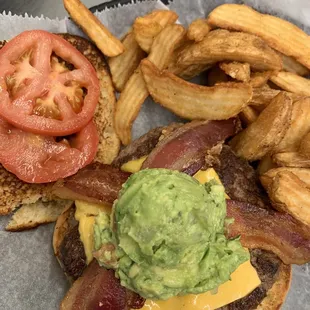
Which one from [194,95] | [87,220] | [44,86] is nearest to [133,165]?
[87,220]

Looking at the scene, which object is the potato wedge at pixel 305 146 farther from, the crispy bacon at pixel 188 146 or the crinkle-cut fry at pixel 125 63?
the crinkle-cut fry at pixel 125 63

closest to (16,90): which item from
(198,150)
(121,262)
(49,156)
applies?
(49,156)

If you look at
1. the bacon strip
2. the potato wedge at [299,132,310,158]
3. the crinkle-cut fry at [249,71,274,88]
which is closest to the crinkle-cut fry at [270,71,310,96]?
the crinkle-cut fry at [249,71,274,88]

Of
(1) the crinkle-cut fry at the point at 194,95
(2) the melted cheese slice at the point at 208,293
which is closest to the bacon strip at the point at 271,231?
(2) the melted cheese slice at the point at 208,293

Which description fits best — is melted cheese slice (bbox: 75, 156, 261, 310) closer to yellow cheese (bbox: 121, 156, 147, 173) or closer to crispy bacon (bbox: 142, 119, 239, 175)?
crispy bacon (bbox: 142, 119, 239, 175)

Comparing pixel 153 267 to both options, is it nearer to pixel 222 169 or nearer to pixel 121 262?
pixel 121 262
